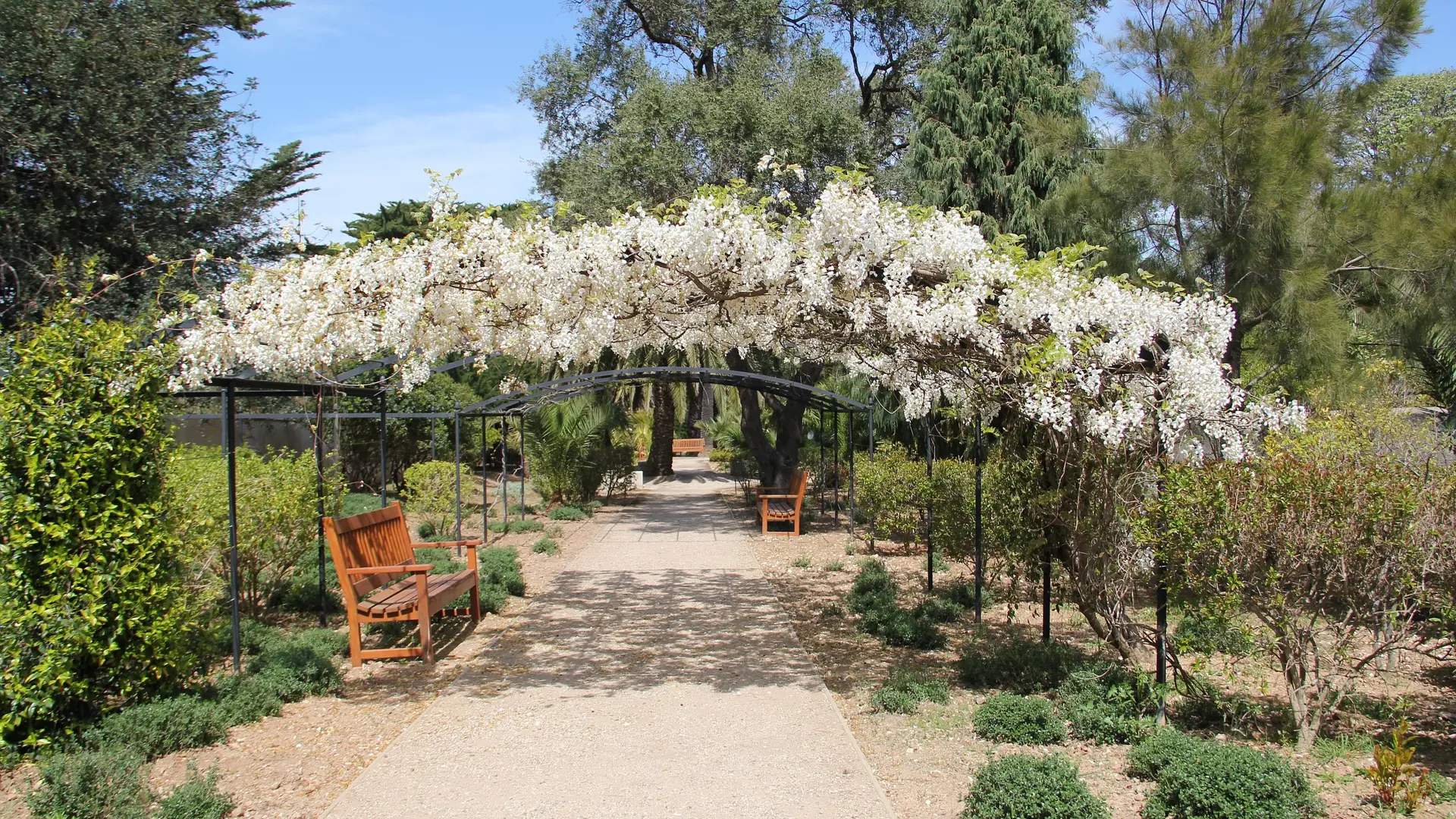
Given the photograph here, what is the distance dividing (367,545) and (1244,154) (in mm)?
7001

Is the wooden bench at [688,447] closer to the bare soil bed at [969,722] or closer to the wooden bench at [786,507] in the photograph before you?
the wooden bench at [786,507]

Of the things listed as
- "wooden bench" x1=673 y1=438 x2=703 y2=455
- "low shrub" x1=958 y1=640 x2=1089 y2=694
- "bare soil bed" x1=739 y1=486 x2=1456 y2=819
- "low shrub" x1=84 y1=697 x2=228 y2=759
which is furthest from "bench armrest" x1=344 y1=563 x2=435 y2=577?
"wooden bench" x1=673 y1=438 x2=703 y2=455

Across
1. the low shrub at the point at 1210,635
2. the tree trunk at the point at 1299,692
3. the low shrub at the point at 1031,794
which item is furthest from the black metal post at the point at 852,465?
the low shrub at the point at 1031,794

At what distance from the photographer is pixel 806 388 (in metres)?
11.9

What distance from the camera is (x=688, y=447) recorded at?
36.5 metres

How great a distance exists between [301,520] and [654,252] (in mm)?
4082

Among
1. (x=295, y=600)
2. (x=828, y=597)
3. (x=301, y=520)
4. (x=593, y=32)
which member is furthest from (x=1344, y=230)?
(x=593, y=32)

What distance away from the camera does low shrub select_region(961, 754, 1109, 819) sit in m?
3.49

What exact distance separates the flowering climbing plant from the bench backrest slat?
114cm

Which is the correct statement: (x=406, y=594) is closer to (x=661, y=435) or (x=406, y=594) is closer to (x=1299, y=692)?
(x=1299, y=692)

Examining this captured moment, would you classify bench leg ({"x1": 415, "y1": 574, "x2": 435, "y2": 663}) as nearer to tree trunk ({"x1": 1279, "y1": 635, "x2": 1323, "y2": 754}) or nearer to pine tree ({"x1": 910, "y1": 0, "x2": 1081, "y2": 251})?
tree trunk ({"x1": 1279, "y1": 635, "x2": 1323, "y2": 754})

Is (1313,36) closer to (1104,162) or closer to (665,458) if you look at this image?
(1104,162)

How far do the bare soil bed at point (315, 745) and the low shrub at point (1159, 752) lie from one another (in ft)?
11.3

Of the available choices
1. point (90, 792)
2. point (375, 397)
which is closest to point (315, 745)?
point (90, 792)
